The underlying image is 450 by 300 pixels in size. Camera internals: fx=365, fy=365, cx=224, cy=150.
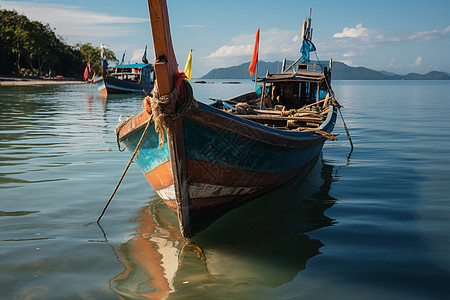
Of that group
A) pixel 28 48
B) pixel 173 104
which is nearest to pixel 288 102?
pixel 173 104

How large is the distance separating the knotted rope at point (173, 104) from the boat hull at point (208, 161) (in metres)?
0.14

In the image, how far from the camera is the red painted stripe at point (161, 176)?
4.55 m

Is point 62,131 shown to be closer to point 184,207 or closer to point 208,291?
point 184,207

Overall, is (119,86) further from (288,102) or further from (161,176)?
(161,176)

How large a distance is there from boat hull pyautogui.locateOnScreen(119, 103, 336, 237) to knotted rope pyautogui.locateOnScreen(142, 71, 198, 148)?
142mm

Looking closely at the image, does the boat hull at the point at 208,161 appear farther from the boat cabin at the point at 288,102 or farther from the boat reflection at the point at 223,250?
the boat cabin at the point at 288,102

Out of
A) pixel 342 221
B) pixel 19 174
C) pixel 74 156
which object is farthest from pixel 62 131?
pixel 342 221

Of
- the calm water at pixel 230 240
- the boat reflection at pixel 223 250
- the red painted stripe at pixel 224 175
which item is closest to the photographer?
the calm water at pixel 230 240

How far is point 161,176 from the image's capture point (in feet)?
15.7

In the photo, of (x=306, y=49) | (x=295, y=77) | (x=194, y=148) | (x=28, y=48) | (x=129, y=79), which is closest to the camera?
(x=194, y=148)

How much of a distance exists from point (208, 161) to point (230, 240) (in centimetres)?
112

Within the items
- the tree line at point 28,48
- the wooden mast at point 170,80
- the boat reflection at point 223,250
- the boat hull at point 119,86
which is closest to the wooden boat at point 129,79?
the boat hull at point 119,86

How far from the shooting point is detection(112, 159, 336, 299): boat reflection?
379 cm

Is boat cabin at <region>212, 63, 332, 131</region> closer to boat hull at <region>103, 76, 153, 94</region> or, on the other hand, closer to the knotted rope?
the knotted rope
